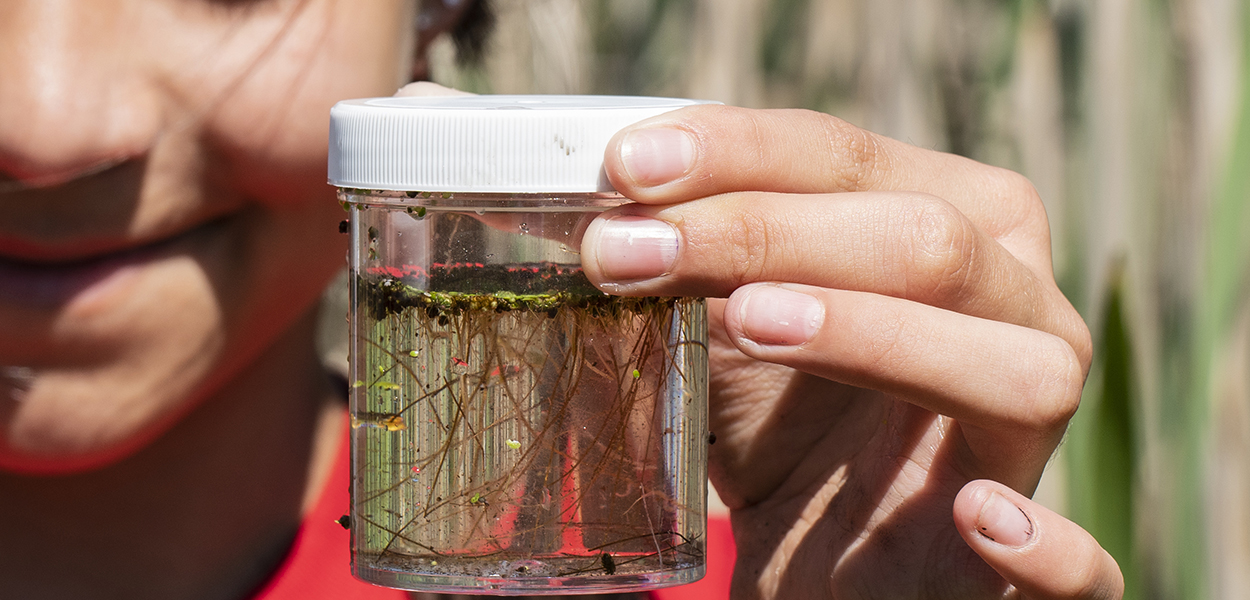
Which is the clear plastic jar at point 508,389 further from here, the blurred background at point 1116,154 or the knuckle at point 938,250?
the blurred background at point 1116,154

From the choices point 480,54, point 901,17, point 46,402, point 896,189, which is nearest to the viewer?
point 896,189

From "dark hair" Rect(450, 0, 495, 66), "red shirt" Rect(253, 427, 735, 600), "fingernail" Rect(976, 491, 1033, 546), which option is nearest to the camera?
"fingernail" Rect(976, 491, 1033, 546)

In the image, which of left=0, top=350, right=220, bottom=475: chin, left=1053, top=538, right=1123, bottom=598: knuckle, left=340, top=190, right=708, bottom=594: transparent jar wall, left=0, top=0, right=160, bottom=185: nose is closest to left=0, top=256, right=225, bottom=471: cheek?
left=0, top=350, right=220, bottom=475: chin

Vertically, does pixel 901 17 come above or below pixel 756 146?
above

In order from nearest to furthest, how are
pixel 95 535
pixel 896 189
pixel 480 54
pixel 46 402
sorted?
pixel 896 189
pixel 46 402
pixel 95 535
pixel 480 54

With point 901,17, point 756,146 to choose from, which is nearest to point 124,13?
point 756,146

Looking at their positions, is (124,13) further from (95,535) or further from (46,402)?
(95,535)

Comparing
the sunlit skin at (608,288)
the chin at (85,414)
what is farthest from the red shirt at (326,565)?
the chin at (85,414)

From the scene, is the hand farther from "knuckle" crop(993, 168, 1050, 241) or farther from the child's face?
the child's face
